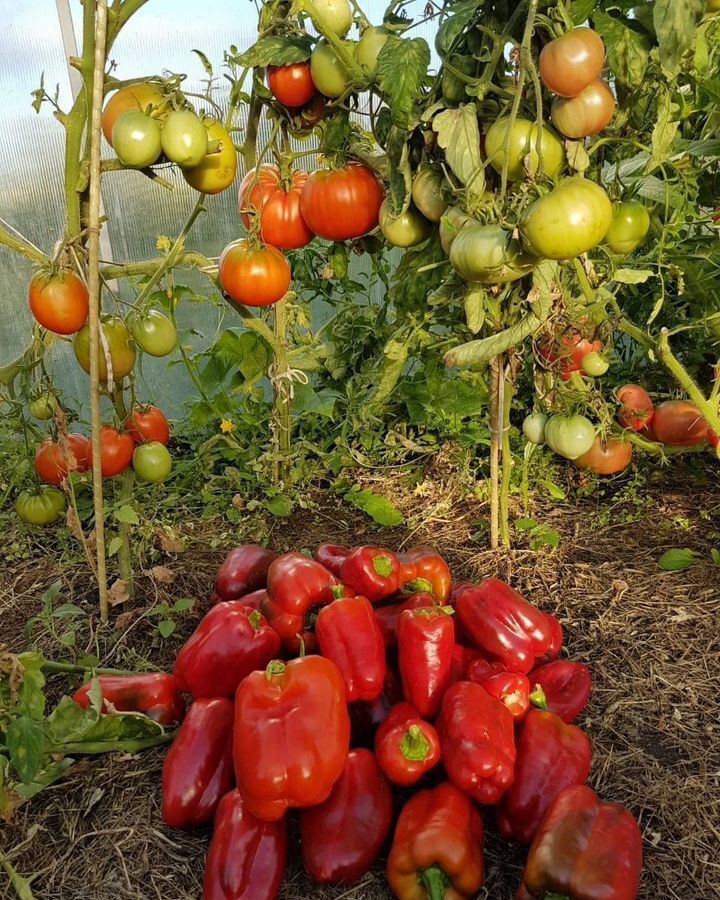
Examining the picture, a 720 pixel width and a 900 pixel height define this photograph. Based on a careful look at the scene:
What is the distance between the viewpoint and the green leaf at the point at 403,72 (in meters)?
1.49

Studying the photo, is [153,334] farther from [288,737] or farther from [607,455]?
[607,455]

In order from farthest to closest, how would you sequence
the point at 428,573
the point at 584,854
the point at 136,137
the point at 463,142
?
the point at 428,573 → the point at 136,137 → the point at 463,142 → the point at 584,854

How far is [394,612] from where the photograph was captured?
1.64 m

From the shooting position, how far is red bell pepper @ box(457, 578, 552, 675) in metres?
1.56

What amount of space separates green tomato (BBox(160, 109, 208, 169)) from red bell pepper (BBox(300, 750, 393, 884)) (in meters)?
1.28

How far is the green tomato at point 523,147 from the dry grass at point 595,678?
1075mm

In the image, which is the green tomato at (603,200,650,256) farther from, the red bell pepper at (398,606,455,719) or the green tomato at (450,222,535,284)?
the red bell pepper at (398,606,455,719)

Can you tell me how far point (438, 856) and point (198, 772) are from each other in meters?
0.45

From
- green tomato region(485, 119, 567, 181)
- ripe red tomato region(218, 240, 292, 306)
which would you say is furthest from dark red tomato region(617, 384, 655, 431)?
ripe red tomato region(218, 240, 292, 306)

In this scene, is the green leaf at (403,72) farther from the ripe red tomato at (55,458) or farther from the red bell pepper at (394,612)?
the ripe red tomato at (55,458)

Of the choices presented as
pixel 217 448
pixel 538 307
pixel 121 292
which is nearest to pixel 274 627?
pixel 538 307

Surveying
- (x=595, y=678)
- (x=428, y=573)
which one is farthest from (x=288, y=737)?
(x=595, y=678)

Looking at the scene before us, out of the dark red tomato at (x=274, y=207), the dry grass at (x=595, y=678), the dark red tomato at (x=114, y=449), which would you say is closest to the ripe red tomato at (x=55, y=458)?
the dark red tomato at (x=114, y=449)

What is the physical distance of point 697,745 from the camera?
154 cm
